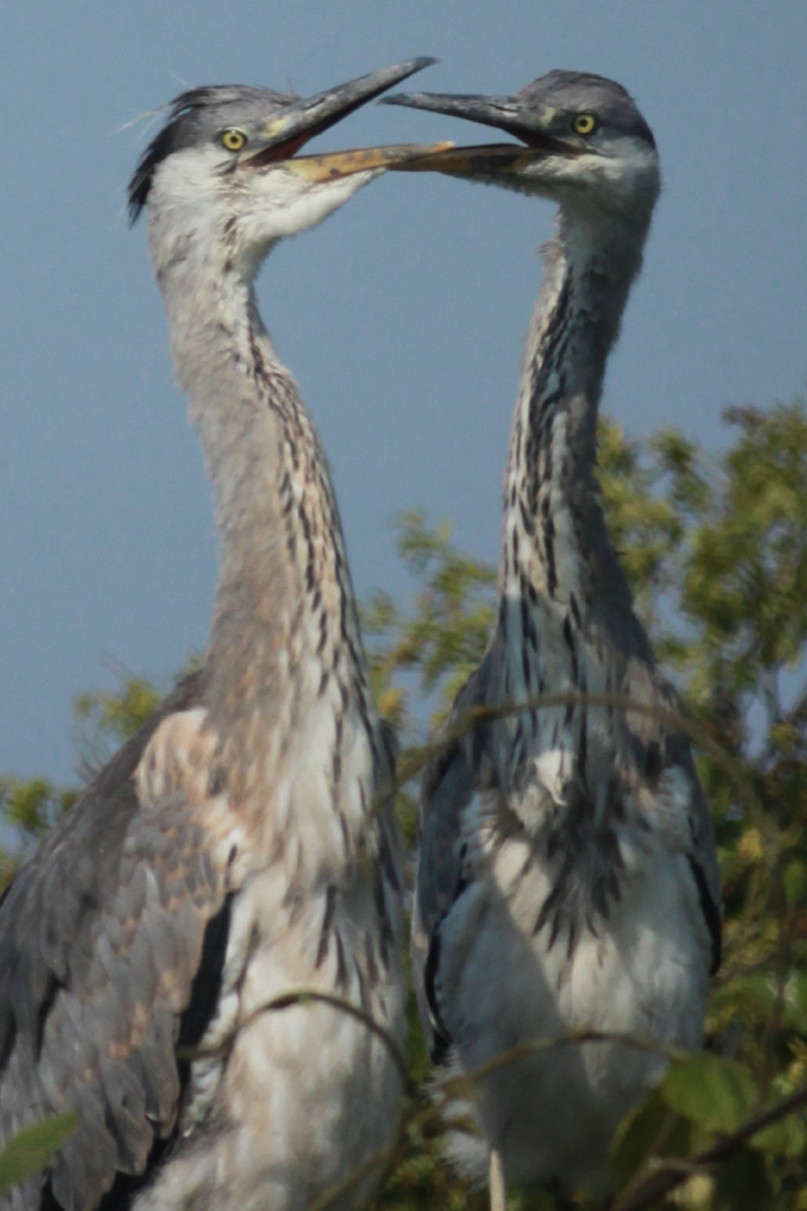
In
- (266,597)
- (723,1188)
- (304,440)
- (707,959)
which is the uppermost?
(304,440)

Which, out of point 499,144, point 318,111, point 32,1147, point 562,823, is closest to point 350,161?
point 318,111

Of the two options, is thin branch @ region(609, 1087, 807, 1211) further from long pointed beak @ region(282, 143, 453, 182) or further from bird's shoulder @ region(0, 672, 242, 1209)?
long pointed beak @ region(282, 143, 453, 182)

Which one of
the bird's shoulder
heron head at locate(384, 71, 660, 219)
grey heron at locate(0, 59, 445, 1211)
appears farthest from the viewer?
heron head at locate(384, 71, 660, 219)

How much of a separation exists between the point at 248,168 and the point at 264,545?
0.82 m

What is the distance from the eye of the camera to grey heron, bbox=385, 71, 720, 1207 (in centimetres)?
370

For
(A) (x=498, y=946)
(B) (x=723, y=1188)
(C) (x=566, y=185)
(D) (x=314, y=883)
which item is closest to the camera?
(B) (x=723, y=1188)

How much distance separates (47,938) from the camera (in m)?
3.32

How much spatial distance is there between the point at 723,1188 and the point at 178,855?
1957mm

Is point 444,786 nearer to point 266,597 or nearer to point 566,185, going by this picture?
point 266,597

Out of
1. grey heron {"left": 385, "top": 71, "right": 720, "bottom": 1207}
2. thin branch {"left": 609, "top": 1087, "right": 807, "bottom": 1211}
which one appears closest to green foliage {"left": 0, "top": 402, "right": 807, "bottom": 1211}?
grey heron {"left": 385, "top": 71, "right": 720, "bottom": 1207}

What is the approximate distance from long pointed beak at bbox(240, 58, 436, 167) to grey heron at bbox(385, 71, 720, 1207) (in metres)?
0.16

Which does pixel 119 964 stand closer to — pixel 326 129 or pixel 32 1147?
pixel 326 129

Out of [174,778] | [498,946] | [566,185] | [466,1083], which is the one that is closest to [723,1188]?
[466,1083]

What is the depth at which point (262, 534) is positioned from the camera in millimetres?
3322
